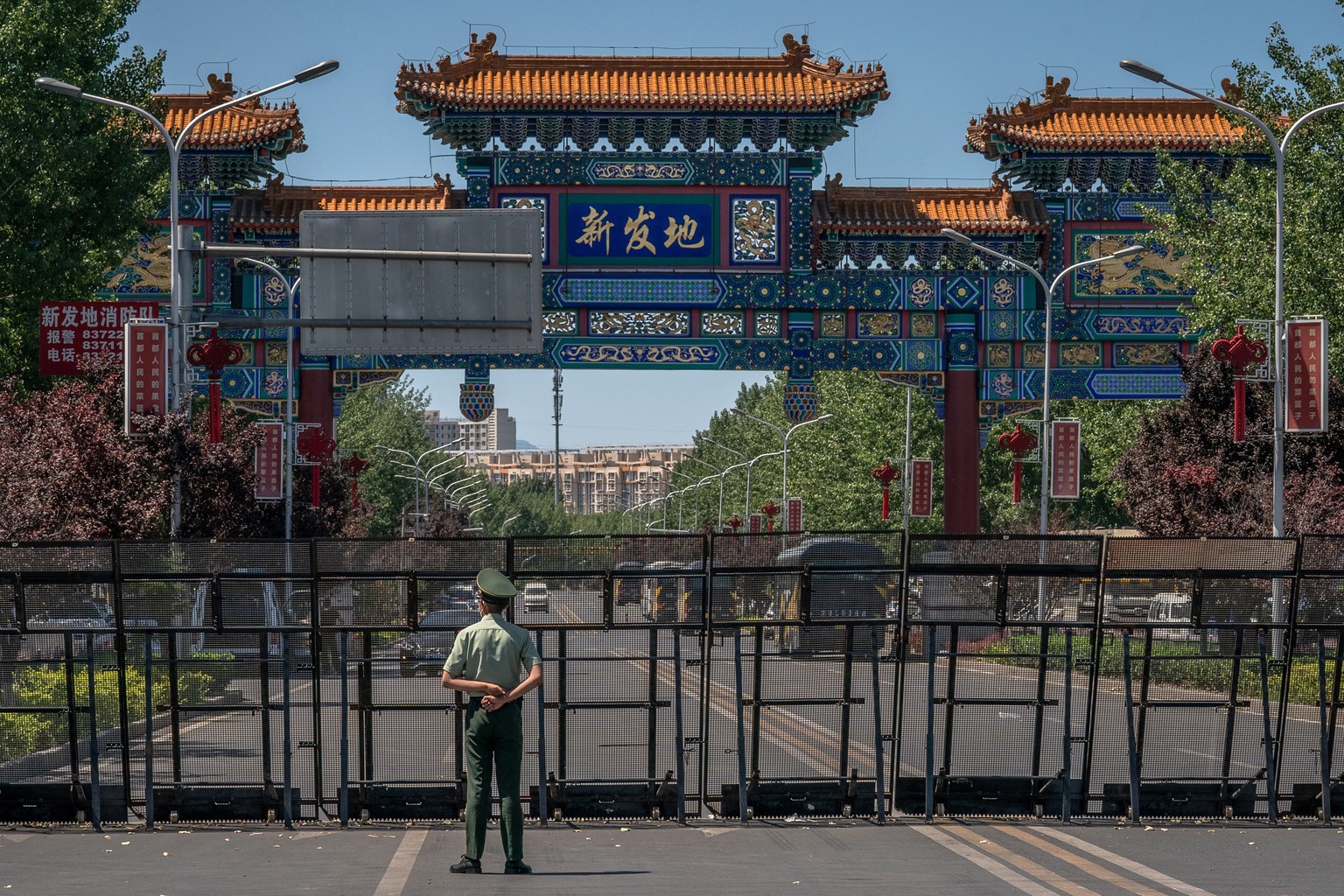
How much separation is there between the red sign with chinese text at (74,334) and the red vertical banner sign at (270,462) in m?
7.22

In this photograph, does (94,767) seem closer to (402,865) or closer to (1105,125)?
(402,865)

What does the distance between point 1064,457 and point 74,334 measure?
19153 millimetres

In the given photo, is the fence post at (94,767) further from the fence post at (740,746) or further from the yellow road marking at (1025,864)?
the yellow road marking at (1025,864)

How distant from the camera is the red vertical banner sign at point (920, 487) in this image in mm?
45375

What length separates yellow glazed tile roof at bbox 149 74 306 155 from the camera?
38.7 m

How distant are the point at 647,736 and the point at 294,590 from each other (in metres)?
2.84

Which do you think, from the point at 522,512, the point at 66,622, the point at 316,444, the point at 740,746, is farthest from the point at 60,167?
the point at 522,512

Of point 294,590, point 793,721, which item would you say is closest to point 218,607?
point 294,590

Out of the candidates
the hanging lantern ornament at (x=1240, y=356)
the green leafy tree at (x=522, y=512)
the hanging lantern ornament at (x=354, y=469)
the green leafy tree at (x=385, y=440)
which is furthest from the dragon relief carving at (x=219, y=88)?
the green leafy tree at (x=522, y=512)

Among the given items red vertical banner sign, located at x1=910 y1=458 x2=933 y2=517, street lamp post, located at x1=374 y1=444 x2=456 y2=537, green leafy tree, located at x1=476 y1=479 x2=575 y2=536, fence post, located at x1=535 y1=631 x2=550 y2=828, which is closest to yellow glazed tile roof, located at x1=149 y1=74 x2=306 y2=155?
red vertical banner sign, located at x1=910 y1=458 x2=933 y2=517

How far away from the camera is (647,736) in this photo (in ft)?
44.9

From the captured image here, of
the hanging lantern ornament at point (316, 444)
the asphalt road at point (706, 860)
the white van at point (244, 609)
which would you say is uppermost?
the hanging lantern ornament at point (316, 444)

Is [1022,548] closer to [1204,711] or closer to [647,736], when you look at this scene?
[1204,711]

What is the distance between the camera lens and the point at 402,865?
11.1 metres
